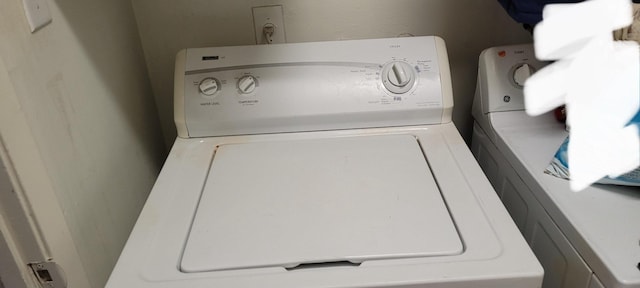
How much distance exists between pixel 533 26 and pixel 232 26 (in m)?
0.79

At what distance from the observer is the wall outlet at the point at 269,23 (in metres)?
1.29

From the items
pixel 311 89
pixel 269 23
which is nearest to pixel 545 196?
pixel 311 89

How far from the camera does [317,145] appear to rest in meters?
1.08

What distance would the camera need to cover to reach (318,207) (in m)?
0.86

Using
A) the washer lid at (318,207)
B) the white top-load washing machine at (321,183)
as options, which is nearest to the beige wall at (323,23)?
the white top-load washing machine at (321,183)

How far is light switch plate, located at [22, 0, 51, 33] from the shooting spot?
2.57 ft

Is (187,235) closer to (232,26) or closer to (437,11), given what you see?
(232,26)

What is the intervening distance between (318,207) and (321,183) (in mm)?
82

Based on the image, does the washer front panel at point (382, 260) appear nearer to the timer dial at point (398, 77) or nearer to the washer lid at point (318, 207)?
the washer lid at point (318, 207)

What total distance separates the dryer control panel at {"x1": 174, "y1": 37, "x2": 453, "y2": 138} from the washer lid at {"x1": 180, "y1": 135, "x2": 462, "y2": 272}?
0.06m

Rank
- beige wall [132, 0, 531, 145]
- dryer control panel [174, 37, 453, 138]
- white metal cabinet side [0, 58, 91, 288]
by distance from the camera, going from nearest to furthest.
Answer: white metal cabinet side [0, 58, 91, 288] → dryer control panel [174, 37, 453, 138] → beige wall [132, 0, 531, 145]

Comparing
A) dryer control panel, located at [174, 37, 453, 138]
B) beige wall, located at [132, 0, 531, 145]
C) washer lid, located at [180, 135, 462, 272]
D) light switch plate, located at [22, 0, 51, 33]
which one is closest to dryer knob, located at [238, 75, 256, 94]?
dryer control panel, located at [174, 37, 453, 138]

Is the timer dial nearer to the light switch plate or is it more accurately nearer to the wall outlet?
the wall outlet

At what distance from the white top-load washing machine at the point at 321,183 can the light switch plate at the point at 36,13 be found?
0.35m
